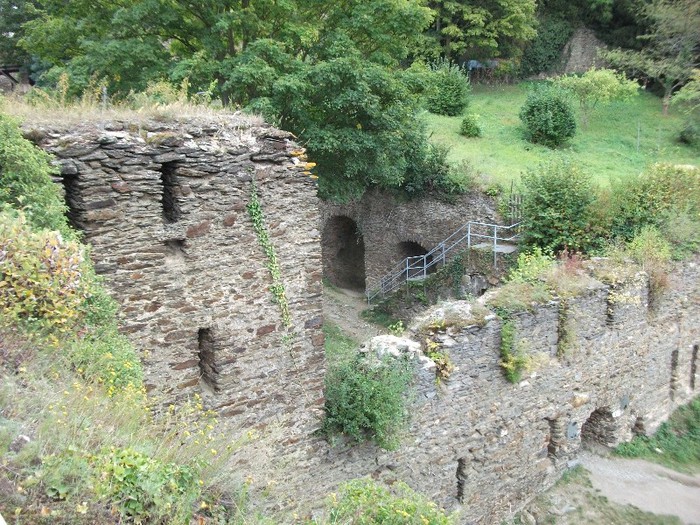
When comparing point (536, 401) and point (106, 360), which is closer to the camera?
point (106, 360)

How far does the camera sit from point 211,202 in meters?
6.16

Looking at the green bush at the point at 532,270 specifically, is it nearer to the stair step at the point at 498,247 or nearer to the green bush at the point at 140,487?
the stair step at the point at 498,247

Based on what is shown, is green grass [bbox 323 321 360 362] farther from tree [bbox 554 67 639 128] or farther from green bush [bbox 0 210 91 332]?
tree [bbox 554 67 639 128]

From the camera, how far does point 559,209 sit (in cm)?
1361

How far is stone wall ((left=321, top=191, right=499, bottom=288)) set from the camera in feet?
61.6

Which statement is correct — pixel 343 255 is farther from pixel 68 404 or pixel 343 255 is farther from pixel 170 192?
pixel 68 404

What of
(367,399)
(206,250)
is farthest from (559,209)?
(206,250)

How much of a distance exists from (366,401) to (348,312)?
11687 millimetres

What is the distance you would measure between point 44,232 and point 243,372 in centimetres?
298

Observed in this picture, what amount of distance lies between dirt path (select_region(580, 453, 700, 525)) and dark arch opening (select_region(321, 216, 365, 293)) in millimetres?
12145

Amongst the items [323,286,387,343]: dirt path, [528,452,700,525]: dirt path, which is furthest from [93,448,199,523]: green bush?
[323,286,387,343]: dirt path

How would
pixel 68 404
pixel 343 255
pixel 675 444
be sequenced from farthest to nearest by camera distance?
pixel 343 255
pixel 675 444
pixel 68 404

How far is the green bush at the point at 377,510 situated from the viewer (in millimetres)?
4500

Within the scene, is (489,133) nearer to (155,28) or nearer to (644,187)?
A: (644,187)
